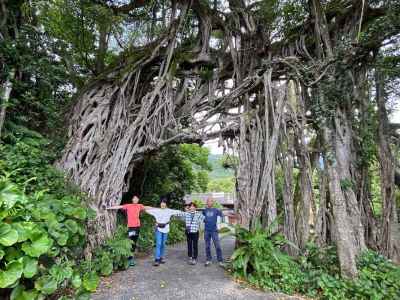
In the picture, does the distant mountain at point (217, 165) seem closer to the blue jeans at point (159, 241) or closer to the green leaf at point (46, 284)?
the blue jeans at point (159, 241)

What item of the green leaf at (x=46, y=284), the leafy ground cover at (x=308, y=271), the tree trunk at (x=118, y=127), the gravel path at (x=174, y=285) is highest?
the tree trunk at (x=118, y=127)

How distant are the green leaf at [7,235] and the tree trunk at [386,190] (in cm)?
480

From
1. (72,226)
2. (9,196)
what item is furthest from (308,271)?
(9,196)

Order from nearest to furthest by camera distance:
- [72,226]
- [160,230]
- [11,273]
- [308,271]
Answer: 1. [11,273]
2. [72,226]
3. [308,271]
4. [160,230]

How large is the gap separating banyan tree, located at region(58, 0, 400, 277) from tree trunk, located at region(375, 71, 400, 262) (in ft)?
0.05

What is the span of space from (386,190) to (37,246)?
190 inches

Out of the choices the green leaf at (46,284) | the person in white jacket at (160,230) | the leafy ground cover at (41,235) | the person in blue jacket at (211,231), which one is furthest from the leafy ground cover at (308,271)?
A: the green leaf at (46,284)

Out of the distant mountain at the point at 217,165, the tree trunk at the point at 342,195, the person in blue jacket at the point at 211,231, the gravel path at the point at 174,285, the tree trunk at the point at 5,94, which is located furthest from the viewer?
the distant mountain at the point at 217,165

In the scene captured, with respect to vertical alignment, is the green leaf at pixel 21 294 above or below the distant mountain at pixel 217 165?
below

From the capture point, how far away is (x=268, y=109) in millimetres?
4316

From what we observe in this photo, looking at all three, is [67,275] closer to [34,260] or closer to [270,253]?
[34,260]

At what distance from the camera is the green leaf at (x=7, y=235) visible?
1896 millimetres

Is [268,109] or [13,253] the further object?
[268,109]

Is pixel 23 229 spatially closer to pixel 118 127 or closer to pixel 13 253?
pixel 13 253
